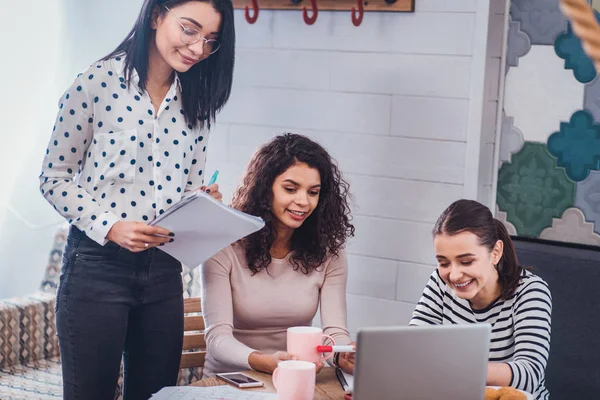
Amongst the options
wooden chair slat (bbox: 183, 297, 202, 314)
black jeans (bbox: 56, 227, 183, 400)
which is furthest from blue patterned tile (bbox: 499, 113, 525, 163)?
black jeans (bbox: 56, 227, 183, 400)

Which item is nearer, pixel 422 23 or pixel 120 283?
pixel 120 283

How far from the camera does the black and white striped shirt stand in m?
1.70

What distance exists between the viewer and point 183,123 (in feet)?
6.01

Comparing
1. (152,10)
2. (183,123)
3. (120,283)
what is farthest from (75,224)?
(152,10)

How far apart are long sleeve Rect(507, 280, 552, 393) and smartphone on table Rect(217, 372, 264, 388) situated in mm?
523

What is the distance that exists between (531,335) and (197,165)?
0.86 m

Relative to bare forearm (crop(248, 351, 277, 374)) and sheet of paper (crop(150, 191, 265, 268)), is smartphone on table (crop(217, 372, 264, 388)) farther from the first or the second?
sheet of paper (crop(150, 191, 265, 268))

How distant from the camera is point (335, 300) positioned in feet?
6.70

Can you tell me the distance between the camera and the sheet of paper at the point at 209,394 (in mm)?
1490

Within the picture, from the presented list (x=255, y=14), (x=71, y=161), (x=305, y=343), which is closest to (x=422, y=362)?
(x=305, y=343)

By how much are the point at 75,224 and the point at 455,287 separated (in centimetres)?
85

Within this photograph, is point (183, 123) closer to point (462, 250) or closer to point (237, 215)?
point (237, 215)

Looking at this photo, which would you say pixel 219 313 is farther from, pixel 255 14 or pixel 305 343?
pixel 255 14

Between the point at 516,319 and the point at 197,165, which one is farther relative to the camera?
the point at 197,165
